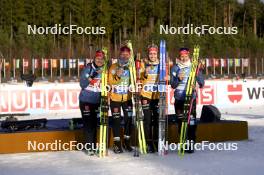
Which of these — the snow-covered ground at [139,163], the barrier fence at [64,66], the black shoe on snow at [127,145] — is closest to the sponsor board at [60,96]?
the snow-covered ground at [139,163]

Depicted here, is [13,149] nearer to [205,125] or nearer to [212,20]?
[205,125]

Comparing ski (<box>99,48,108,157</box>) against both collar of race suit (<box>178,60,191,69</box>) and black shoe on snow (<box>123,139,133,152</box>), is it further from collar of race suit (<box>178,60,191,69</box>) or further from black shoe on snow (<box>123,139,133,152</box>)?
collar of race suit (<box>178,60,191,69</box>)

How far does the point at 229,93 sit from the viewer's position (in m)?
19.9

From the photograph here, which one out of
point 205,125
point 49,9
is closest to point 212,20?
point 49,9

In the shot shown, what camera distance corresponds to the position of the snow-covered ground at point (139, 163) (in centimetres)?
821

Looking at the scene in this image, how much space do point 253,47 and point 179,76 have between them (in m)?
48.7

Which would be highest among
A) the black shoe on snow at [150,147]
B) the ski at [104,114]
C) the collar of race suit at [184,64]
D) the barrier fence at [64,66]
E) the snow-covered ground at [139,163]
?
the barrier fence at [64,66]

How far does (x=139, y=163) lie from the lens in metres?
8.84

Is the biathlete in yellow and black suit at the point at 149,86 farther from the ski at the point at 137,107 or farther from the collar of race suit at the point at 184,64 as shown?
the collar of race suit at the point at 184,64

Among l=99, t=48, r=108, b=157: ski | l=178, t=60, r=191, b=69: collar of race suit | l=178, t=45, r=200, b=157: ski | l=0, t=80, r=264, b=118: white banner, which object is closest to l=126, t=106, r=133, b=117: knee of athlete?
l=99, t=48, r=108, b=157: ski

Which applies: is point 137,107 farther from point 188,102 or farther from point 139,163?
point 139,163

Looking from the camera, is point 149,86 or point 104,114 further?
point 149,86

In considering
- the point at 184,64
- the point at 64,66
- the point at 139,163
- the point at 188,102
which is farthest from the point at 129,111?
the point at 64,66

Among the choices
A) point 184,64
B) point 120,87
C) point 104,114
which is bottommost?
point 104,114
